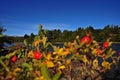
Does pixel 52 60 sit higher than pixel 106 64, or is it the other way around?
pixel 52 60

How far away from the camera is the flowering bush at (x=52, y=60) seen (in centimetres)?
278

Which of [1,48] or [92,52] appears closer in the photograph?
[1,48]

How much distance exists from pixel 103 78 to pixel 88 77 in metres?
0.71

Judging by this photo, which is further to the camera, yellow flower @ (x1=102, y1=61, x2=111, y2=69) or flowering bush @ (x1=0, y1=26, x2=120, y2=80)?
yellow flower @ (x1=102, y1=61, x2=111, y2=69)

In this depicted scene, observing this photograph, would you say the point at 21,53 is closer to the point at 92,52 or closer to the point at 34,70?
the point at 34,70

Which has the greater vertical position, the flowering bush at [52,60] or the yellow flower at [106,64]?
the flowering bush at [52,60]

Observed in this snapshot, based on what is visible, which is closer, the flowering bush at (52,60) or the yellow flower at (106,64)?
the flowering bush at (52,60)

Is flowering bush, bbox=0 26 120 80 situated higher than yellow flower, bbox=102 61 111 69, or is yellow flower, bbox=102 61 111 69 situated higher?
flowering bush, bbox=0 26 120 80

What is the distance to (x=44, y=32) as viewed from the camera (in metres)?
4.19

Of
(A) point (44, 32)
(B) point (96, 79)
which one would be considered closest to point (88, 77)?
(B) point (96, 79)

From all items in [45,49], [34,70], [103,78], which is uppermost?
[45,49]

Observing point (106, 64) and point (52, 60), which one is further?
point (106, 64)

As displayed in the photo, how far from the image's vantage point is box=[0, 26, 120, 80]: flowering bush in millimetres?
2779

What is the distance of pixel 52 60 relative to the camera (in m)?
3.26
